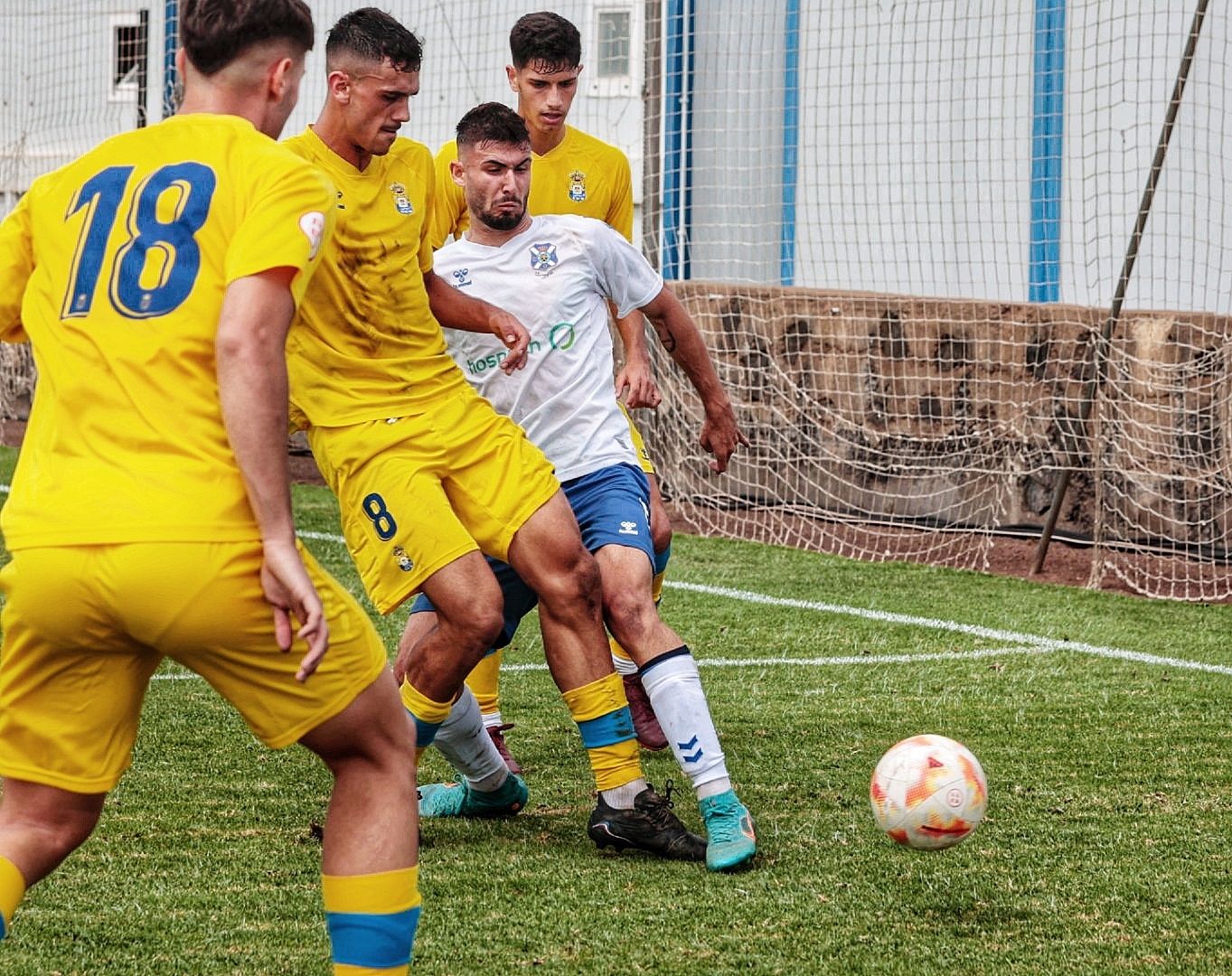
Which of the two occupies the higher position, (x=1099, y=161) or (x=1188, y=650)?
(x=1099, y=161)

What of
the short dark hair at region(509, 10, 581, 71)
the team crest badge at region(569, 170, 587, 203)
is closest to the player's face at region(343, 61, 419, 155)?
the short dark hair at region(509, 10, 581, 71)

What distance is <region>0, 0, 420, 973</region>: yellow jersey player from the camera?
246 cm

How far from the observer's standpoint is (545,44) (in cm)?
530

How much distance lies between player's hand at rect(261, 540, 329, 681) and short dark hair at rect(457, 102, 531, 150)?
2238 millimetres

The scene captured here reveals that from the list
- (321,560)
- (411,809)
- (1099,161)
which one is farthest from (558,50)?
(1099,161)

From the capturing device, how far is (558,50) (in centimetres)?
532

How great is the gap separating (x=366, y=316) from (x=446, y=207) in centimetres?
75

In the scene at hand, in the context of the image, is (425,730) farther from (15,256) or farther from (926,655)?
(926,655)

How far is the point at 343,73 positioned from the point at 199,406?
1924 mm

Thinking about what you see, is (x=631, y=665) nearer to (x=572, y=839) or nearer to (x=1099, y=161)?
(x=572, y=839)

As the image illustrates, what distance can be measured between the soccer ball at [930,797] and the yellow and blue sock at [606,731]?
0.67 meters

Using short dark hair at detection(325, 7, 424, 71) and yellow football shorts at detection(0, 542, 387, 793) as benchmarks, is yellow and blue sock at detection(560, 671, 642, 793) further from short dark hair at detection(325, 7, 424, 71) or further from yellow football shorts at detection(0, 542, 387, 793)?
short dark hair at detection(325, 7, 424, 71)

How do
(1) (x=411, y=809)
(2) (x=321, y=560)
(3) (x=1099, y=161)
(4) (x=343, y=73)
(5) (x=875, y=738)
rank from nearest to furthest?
(1) (x=411, y=809), (4) (x=343, y=73), (5) (x=875, y=738), (2) (x=321, y=560), (3) (x=1099, y=161)

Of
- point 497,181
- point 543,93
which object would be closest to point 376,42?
point 497,181
